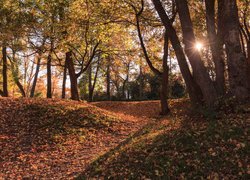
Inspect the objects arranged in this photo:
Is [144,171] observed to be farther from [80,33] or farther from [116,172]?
[80,33]

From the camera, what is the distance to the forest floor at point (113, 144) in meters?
5.42

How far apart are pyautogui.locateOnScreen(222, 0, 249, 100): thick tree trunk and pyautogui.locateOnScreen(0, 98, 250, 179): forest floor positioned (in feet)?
1.86

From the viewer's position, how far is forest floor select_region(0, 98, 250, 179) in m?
5.42

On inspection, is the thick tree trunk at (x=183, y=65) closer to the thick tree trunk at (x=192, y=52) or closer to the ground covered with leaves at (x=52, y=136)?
the thick tree trunk at (x=192, y=52)

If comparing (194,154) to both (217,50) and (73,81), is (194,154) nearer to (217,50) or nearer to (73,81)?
(217,50)

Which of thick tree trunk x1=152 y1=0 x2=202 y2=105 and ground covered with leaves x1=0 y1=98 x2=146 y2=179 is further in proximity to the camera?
thick tree trunk x1=152 y1=0 x2=202 y2=105

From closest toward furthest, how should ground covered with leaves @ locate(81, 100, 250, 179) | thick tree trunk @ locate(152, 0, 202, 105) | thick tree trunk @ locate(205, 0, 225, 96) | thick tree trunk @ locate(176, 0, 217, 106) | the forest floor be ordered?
ground covered with leaves @ locate(81, 100, 250, 179), the forest floor, thick tree trunk @ locate(176, 0, 217, 106), thick tree trunk @ locate(205, 0, 225, 96), thick tree trunk @ locate(152, 0, 202, 105)

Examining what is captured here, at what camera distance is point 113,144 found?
9984 mm

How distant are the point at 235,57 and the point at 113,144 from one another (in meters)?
5.36

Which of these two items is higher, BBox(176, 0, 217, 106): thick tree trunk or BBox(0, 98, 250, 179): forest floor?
BBox(176, 0, 217, 106): thick tree trunk

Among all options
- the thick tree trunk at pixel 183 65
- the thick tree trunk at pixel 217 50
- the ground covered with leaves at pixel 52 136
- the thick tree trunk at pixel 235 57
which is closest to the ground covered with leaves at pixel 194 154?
the thick tree trunk at pixel 235 57

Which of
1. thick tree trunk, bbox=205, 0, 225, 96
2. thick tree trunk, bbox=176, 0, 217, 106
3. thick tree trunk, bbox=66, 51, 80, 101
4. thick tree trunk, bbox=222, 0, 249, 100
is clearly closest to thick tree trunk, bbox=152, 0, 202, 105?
thick tree trunk, bbox=176, 0, 217, 106

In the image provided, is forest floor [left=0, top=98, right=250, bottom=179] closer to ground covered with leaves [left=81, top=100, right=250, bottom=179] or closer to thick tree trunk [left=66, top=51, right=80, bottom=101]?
ground covered with leaves [left=81, top=100, right=250, bottom=179]

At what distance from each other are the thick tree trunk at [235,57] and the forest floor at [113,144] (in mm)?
568
